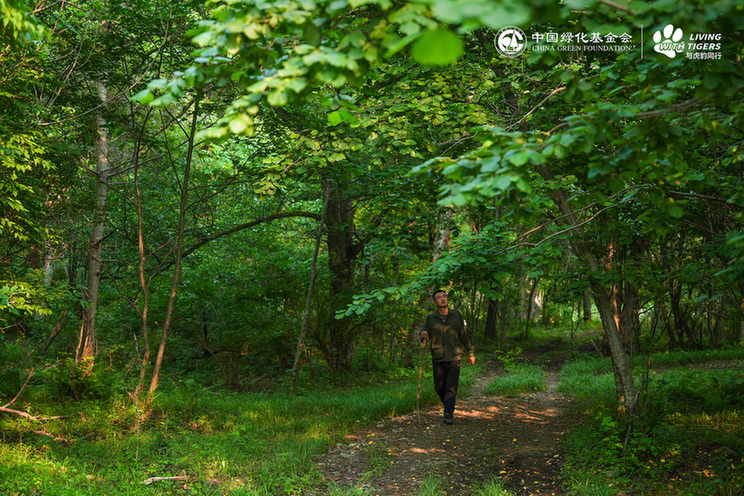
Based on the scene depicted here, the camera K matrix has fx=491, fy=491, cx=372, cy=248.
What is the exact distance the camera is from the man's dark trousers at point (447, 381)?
6.83 metres

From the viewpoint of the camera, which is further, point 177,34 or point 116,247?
point 116,247

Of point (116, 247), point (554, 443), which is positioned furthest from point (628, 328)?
point (116, 247)

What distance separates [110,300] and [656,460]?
9.84 metres

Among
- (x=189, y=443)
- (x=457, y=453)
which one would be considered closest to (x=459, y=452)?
(x=457, y=453)

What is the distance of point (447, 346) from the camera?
22.7ft

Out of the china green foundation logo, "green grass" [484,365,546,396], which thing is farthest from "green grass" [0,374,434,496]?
the china green foundation logo

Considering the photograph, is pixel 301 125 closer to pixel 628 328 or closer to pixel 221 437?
pixel 221 437

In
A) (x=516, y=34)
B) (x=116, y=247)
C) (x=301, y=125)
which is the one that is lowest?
(x=116, y=247)

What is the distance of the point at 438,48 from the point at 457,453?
5.43 metres

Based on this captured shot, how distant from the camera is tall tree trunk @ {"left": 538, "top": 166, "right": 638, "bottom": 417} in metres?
5.87

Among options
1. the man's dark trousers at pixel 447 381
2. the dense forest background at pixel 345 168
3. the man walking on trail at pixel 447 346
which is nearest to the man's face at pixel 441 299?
the man walking on trail at pixel 447 346

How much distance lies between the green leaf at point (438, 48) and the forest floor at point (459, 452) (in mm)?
4295

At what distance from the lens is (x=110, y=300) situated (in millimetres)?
10156

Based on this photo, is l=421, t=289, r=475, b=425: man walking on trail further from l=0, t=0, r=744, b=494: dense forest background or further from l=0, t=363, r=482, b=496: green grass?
l=0, t=363, r=482, b=496: green grass
